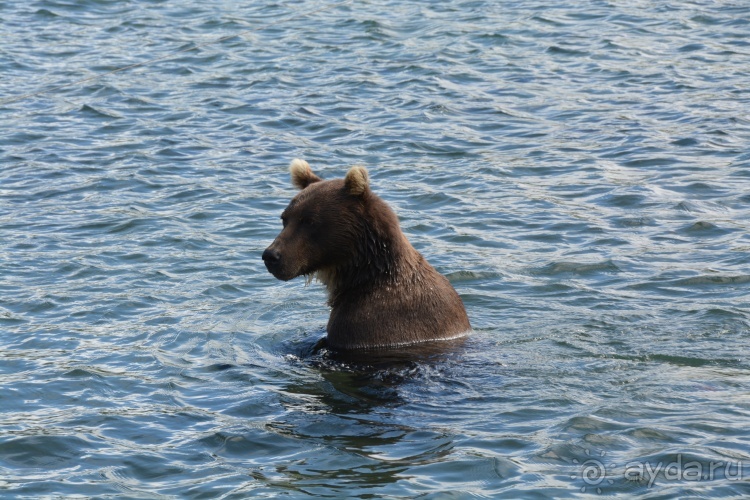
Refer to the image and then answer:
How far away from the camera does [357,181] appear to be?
8188mm

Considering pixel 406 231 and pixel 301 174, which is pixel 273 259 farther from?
pixel 406 231

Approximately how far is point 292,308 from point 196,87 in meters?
8.35

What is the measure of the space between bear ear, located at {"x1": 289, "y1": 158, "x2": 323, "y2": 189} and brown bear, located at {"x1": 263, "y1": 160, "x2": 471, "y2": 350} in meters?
0.29

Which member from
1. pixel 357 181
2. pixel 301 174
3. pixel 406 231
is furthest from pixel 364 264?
pixel 406 231

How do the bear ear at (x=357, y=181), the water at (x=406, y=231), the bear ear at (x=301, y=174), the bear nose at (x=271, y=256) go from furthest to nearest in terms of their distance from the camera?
the bear ear at (x=301, y=174)
the bear nose at (x=271, y=256)
the bear ear at (x=357, y=181)
the water at (x=406, y=231)

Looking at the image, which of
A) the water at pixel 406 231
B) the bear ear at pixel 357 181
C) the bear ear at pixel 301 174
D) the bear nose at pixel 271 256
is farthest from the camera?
the bear ear at pixel 301 174

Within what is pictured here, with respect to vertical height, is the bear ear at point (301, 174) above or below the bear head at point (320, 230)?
above

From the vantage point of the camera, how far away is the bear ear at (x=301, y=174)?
8.75 metres

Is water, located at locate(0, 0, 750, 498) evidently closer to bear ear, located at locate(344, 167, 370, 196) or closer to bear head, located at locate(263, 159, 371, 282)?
bear head, located at locate(263, 159, 371, 282)

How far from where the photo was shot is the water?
6723 mm

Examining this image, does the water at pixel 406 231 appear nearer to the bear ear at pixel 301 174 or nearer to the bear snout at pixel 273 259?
the bear snout at pixel 273 259

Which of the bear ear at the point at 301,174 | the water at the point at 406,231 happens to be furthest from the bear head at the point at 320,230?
the water at the point at 406,231

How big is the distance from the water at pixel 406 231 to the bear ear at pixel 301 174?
1.21 meters

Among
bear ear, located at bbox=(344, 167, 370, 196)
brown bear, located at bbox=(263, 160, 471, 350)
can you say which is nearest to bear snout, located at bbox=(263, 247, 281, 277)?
brown bear, located at bbox=(263, 160, 471, 350)
